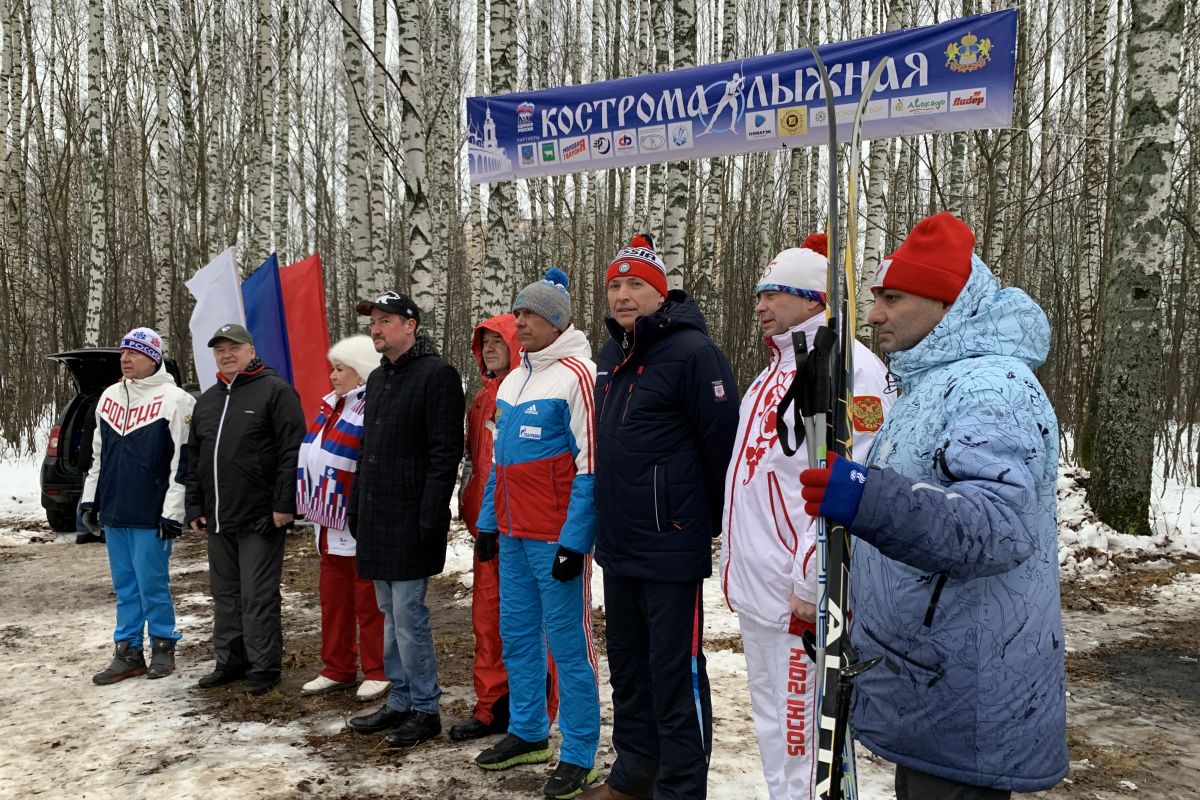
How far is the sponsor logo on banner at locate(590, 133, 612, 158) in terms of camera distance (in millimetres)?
7938

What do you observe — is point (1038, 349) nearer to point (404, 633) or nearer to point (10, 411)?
point (404, 633)

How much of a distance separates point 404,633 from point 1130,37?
7.84m

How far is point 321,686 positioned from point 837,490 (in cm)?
406

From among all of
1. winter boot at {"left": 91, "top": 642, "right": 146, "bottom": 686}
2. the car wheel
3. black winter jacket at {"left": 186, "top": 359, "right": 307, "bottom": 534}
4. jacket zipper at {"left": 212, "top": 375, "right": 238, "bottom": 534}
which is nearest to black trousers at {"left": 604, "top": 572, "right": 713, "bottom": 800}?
black winter jacket at {"left": 186, "top": 359, "right": 307, "bottom": 534}

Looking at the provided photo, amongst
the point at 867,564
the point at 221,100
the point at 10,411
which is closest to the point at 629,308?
the point at 867,564

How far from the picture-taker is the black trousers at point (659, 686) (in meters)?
3.18

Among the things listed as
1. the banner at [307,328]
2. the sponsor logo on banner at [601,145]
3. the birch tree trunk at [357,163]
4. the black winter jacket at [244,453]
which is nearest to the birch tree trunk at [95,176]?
the birch tree trunk at [357,163]

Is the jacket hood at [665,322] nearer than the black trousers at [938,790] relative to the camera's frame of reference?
No

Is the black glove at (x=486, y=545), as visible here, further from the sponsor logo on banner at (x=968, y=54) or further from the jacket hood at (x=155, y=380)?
the sponsor logo on banner at (x=968, y=54)

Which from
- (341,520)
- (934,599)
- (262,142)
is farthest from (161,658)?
(262,142)

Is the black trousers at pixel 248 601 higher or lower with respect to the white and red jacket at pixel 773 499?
lower

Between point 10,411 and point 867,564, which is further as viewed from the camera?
point 10,411

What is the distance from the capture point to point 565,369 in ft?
12.6

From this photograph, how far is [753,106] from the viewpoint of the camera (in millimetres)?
7152
